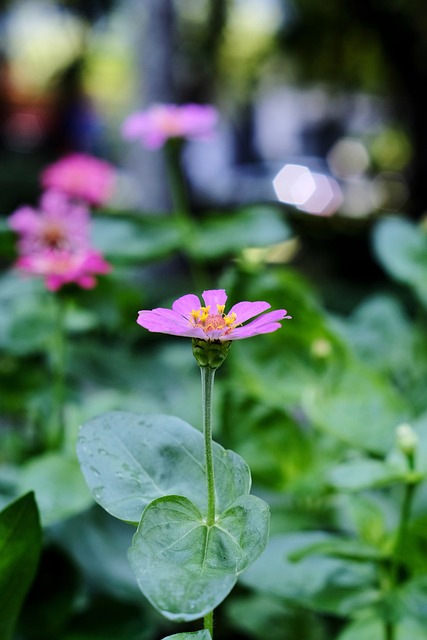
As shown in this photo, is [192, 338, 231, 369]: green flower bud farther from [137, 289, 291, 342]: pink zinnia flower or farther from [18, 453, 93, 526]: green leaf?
[18, 453, 93, 526]: green leaf

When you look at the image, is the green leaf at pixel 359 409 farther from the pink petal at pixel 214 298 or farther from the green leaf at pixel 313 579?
the pink petal at pixel 214 298

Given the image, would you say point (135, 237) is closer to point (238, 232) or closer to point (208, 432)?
point (238, 232)

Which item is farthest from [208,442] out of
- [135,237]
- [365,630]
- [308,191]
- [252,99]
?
[252,99]

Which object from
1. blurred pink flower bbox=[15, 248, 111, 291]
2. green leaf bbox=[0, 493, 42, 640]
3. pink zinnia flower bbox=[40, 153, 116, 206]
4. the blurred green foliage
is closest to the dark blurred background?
pink zinnia flower bbox=[40, 153, 116, 206]

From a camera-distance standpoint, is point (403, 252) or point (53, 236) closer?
point (53, 236)

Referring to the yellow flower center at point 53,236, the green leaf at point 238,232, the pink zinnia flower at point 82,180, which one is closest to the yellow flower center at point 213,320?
the yellow flower center at point 53,236
